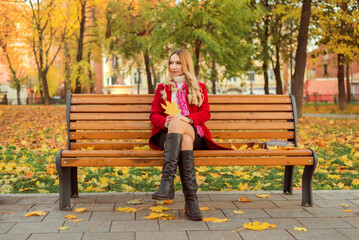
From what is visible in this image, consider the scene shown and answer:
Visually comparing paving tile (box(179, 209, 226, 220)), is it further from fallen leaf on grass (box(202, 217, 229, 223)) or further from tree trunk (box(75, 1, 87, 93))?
tree trunk (box(75, 1, 87, 93))

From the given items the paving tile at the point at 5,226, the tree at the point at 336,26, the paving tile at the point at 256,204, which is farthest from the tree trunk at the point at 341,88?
the paving tile at the point at 5,226

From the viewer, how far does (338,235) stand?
342 centimetres

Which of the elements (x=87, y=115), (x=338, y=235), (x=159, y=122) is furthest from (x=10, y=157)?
(x=338, y=235)

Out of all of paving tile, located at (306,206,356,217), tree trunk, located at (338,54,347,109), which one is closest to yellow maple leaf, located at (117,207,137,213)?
paving tile, located at (306,206,356,217)

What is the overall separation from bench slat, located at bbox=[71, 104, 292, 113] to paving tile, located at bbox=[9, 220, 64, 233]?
143 cm

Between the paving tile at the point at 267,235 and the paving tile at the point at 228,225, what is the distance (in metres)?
0.12

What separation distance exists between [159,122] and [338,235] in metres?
1.90

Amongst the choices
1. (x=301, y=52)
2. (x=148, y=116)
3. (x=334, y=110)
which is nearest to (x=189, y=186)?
(x=148, y=116)

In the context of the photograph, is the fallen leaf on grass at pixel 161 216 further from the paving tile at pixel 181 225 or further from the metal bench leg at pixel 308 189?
the metal bench leg at pixel 308 189

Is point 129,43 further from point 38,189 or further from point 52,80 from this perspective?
point 52,80

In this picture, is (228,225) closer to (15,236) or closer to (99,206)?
(99,206)

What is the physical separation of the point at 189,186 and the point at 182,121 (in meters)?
0.63

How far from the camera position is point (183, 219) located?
3.84 meters

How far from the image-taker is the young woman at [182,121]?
388 cm
